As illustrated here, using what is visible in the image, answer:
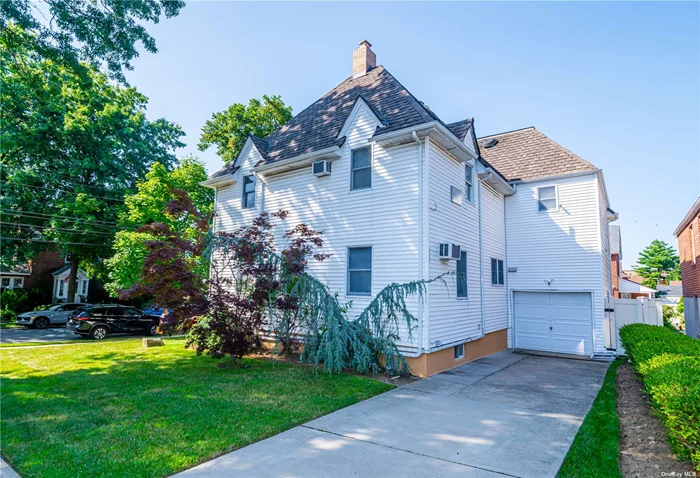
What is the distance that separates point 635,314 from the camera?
43.1 ft

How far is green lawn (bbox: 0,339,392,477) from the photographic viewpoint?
4352 mm

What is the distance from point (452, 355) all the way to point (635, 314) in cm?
773

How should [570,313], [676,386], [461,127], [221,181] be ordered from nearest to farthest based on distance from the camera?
[676,386] < [461,127] < [570,313] < [221,181]

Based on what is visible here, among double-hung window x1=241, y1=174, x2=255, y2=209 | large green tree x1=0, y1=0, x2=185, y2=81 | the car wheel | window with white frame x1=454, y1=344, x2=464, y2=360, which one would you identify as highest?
large green tree x1=0, y1=0, x2=185, y2=81

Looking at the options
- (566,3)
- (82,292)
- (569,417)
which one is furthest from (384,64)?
(82,292)

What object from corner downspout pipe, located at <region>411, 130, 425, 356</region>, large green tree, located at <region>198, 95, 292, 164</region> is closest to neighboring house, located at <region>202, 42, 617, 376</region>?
corner downspout pipe, located at <region>411, 130, 425, 356</region>

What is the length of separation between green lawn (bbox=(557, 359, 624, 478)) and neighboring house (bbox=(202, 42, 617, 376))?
12.2ft

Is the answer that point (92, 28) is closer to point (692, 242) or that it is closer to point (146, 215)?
point (146, 215)

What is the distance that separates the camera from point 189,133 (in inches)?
1214

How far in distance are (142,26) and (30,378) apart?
1014 centimetres

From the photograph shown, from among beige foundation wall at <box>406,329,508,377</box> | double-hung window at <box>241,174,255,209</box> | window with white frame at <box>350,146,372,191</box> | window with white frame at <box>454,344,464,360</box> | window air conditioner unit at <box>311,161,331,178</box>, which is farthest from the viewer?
double-hung window at <box>241,174,255,209</box>

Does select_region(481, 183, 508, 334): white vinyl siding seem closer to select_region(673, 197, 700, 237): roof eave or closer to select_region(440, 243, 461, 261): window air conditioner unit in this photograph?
select_region(440, 243, 461, 261): window air conditioner unit

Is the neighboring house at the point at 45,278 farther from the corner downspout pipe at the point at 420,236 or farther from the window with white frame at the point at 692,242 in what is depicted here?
the window with white frame at the point at 692,242

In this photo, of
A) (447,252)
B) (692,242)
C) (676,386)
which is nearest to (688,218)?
(692,242)
